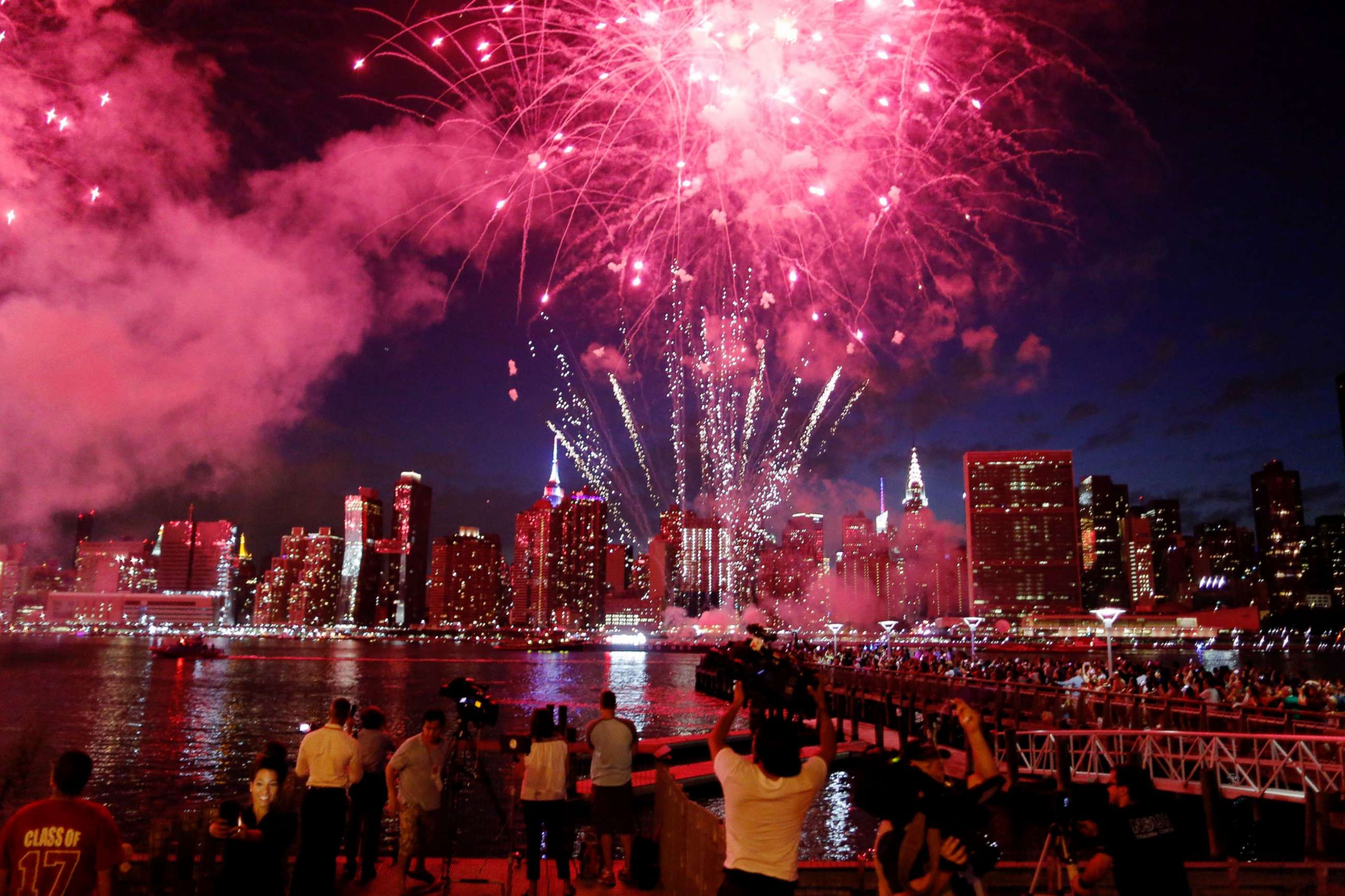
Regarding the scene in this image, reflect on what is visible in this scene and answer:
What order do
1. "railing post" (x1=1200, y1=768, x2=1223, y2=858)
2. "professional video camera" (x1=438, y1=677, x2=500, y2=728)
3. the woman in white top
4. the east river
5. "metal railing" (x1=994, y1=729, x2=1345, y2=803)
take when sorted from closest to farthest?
1. the woman in white top
2. "professional video camera" (x1=438, y1=677, x2=500, y2=728)
3. "railing post" (x1=1200, y1=768, x2=1223, y2=858)
4. "metal railing" (x1=994, y1=729, x2=1345, y2=803)
5. the east river

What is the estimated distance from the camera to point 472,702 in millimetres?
8477

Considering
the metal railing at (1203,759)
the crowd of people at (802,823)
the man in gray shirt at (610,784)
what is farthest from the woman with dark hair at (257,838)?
the metal railing at (1203,759)

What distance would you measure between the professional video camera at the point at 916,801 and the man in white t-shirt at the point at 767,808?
7.6 inches

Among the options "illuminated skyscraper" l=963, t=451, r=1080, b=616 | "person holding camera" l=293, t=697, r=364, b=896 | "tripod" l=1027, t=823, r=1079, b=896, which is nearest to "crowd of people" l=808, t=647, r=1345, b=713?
"tripod" l=1027, t=823, r=1079, b=896

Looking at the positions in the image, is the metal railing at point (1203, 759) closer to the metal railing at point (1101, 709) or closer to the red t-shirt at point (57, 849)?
the metal railing at point (1101, 709)

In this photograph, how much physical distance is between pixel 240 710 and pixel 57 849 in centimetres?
4476

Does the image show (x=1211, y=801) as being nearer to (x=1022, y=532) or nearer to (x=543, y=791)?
(x=543, y=791)

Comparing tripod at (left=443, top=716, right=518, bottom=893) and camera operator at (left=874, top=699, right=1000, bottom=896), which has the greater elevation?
Result: camera operator at (left=874, top=699, right=1000, bottom=896)

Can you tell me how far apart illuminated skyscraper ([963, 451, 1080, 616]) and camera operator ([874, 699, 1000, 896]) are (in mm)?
197876

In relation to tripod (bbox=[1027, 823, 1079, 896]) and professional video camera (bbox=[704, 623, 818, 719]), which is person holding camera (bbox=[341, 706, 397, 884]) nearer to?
professional video camera (bbox=[704, 623, 818, 719])

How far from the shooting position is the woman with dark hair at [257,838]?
5.55 meters

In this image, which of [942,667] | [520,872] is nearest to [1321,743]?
[520,872]

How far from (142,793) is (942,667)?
75.8ft

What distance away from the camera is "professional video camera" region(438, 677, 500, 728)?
8.41 meters
